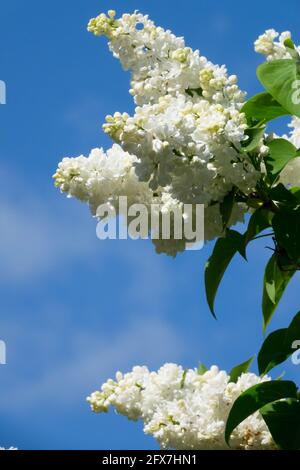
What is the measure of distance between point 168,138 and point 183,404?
1.10m

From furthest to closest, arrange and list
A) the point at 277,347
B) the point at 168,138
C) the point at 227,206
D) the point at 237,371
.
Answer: the point at 237,371 → the point at 277,347 → the point at 227,206 → the point at 168,138

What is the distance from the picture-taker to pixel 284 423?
110 inches

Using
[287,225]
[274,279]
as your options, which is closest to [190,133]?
[287,225]

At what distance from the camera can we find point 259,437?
2924 millimetres

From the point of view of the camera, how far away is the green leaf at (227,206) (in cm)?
259

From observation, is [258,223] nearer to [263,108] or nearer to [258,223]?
[258,223]

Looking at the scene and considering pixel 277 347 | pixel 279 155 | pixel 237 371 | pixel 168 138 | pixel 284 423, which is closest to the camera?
pixel 168 138

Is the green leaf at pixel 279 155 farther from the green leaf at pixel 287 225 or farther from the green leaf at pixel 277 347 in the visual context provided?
the green leaf at pixel 277 347

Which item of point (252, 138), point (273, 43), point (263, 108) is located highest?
point (273, 43)

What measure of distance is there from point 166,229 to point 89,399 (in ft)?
2.75

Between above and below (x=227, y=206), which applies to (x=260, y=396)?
below

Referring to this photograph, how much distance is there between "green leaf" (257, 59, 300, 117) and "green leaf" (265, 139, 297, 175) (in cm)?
15

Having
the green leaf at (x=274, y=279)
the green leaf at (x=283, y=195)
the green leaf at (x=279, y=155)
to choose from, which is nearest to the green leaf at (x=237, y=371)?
the green leaf at (x=274, y=279)
